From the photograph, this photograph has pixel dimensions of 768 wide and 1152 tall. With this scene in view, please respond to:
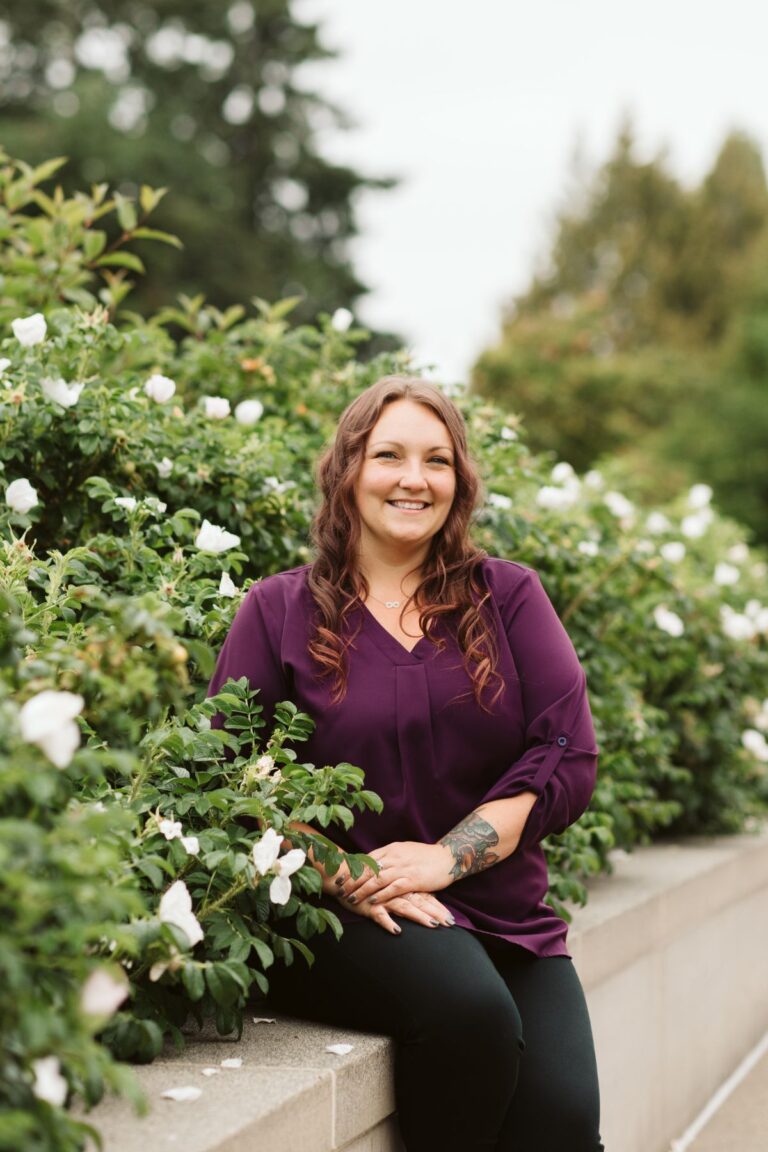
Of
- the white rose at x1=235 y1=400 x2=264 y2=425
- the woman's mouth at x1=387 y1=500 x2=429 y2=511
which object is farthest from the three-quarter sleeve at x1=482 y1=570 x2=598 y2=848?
the white rose at x1=235 y1=400 x2=264 y2=425

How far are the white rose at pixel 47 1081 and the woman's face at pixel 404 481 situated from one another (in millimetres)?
1526

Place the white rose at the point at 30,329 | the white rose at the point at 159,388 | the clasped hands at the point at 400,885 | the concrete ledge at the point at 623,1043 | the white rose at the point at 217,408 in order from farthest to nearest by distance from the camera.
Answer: the white rose at the point at 217,408 → the white rose at the point at 159,388 → the white rose at the point at 30,329 → the clasped hands at the point at 400,885 → the concrete ledge at the point at 623,1043

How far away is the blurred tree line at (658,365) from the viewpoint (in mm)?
20078

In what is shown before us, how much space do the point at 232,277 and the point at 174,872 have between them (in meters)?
19.6

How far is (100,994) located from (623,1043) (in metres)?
2.30

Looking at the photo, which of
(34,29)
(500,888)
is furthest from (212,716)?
(34,29)

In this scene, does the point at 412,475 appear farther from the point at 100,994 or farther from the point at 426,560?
the point at 100,994

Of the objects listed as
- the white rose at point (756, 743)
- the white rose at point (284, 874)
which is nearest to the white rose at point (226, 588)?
the white rose at point (284, 874)

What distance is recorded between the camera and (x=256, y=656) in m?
2.65

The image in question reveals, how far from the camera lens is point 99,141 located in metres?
19.5

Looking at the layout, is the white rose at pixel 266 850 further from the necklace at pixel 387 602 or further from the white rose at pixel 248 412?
the white rose at pixel 248 412

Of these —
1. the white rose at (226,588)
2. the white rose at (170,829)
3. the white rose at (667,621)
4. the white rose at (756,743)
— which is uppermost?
the white rose at (667,621)

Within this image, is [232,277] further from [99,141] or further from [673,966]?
[673,966]

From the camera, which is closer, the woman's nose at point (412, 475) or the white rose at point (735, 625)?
the woman's nose at point (412, 475)
